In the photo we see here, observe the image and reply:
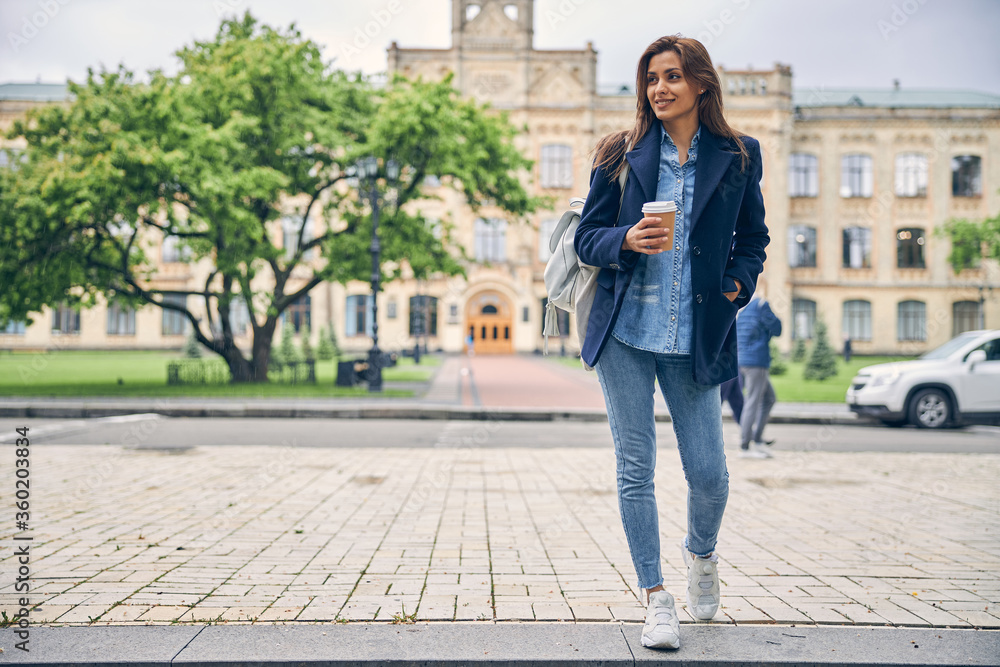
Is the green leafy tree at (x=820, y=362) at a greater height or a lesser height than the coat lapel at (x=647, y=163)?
lesser

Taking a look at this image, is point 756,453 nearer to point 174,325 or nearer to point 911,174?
point 911,174

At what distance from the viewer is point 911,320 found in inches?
1727

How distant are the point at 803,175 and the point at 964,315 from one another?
12.1m

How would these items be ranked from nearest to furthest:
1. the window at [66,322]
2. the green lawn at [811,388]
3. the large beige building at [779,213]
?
the green lawn at [811,388]
the large beige building at [779,213]
the window at [66,322]

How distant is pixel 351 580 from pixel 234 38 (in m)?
19.3

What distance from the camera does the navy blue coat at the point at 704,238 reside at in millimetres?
2719

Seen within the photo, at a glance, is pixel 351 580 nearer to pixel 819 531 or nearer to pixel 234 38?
pixel 819 531

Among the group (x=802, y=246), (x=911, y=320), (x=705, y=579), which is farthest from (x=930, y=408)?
(x=911, y=320)

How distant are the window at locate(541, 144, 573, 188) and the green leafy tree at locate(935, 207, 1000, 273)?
18.1 metres

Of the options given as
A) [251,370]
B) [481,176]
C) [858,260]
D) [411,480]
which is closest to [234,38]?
[481,176]

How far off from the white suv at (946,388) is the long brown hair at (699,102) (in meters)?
11.2

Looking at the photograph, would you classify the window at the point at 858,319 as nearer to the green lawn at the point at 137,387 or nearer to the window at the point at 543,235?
the window at the point at 543,235

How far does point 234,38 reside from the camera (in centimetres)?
1967

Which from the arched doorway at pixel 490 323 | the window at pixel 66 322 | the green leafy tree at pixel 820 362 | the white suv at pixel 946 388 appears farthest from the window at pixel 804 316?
the window at pixel 66 322
